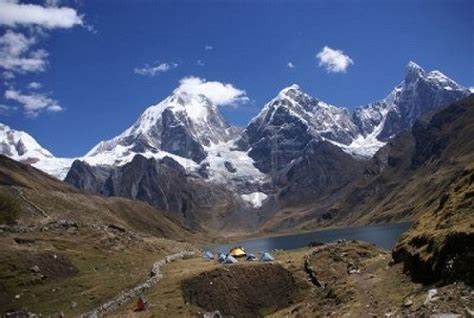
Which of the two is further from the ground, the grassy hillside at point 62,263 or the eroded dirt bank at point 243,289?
the grassy hillside at point 62,263

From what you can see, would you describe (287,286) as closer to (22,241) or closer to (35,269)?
(35,269)

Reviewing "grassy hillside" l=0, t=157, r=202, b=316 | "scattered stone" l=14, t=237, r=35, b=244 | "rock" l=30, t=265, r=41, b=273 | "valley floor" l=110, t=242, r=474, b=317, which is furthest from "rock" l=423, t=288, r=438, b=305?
"scattered stone" l=14, t=237, r=35, b=244

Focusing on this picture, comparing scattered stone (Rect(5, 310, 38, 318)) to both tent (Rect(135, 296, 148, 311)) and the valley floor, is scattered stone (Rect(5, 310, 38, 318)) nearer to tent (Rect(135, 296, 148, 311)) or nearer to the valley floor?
the valley floor

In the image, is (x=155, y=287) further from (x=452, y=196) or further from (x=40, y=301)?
(x=452, y=196)

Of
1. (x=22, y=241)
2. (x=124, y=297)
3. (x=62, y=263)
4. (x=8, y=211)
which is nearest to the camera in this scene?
(x=124, y=297)

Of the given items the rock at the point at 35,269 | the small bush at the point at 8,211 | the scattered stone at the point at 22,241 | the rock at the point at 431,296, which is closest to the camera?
the rock at the point at 431,296

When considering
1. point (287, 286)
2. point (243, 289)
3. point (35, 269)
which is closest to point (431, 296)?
point (287, 286)

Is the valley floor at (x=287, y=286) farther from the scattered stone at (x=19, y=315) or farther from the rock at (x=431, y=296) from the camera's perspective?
the scattered stone at (x=19, y=315)

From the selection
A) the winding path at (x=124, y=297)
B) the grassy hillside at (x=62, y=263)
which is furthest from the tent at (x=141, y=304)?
the grassy hillside at (x=62, y=263)

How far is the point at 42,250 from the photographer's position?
295ft

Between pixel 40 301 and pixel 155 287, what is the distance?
13870mm

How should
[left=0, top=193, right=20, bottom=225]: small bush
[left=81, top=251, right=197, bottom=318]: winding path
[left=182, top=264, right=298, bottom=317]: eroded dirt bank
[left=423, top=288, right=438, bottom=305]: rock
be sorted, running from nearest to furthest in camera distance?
1. [left=423, top=288, right=438, bottom=305]: rock
2. [left=81, top=251, right=197, bottom=318]: winding path
3. [left=182, top=264, right=298, bottom=317]: eroded dirt bank
4. [left=0, top=193, right=20, bottom=225]: small bush

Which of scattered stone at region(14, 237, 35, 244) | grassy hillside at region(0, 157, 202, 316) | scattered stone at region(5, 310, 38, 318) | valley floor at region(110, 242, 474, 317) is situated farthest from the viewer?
scattered stone at region(14, 237, 35, 244)

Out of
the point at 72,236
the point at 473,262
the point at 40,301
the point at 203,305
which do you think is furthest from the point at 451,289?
the point at 72,236
